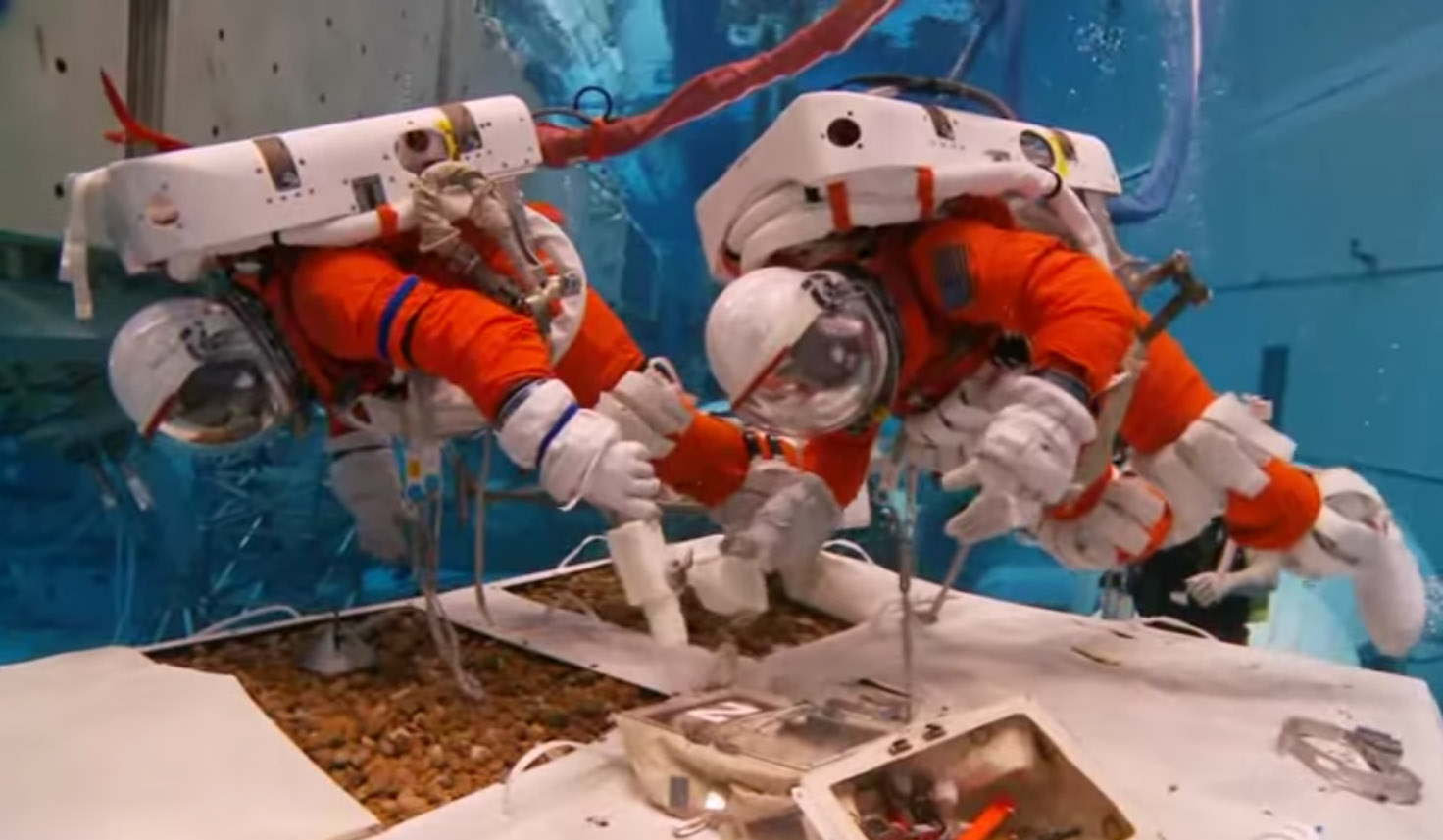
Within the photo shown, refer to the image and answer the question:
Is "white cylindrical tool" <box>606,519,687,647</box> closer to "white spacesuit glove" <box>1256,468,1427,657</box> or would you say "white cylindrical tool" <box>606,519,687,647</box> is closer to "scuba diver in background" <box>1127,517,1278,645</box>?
"white spacesuit glove" <box>1256,468,1427,657</box>

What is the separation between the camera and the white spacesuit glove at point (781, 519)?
1.74 meters

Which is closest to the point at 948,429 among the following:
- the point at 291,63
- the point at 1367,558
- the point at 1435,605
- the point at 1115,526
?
the point at 1115,526

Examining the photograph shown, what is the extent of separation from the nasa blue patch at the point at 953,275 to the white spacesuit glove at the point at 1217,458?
1.12 ft

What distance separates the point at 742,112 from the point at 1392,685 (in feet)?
5.86

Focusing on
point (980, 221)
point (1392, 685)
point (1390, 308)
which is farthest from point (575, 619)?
point (1390, 308)

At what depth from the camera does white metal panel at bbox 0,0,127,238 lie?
5.69ft

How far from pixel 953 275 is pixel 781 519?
16.9 inches

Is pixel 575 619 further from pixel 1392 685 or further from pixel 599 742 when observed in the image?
pixel 1392 685

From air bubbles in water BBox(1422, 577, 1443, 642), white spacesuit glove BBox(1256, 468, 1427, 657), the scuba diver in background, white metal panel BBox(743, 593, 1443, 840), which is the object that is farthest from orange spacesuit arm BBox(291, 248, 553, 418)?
air bubbles in water BBox(1422, 577, 1443, 642)

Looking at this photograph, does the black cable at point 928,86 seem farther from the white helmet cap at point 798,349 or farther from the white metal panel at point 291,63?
the white metal panel at point 291,63

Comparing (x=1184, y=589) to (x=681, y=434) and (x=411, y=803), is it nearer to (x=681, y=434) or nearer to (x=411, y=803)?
(x=681, y=434)

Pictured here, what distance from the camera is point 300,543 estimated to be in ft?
7.28

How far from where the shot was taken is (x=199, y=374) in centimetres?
153

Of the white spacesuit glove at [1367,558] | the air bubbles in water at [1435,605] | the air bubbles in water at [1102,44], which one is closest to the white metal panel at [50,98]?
the white spacesuit glove at [1367,558]
